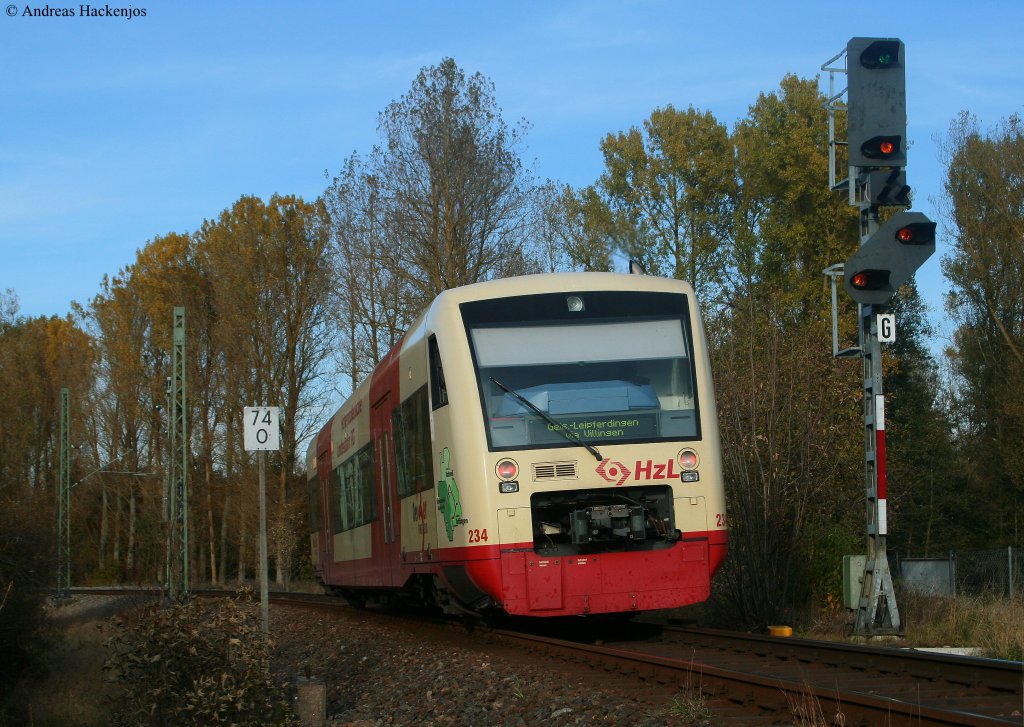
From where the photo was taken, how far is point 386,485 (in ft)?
47.5

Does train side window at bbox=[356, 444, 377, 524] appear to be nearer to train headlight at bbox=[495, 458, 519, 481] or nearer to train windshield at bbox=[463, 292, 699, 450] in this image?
train windshield at bbox=[463, 292, 699, 450]

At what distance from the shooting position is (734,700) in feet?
25.0

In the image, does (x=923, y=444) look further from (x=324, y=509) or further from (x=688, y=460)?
(x=688, y=460)

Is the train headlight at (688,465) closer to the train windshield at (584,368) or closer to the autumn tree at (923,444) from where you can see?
the train windshield at (584,368)

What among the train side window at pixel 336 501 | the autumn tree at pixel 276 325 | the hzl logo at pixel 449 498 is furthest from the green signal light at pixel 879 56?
the autumn tree at pixel 276 325

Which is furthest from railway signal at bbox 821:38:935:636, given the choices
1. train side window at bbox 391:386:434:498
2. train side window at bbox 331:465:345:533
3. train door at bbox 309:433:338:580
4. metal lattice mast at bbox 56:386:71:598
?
metal lattice mast at bbox 56:386:71:598

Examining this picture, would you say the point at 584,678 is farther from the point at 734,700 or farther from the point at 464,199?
the point at 464,199

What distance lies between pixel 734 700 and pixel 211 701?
348cm

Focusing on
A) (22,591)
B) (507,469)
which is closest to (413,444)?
(507,469)

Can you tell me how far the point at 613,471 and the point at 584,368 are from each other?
102cm

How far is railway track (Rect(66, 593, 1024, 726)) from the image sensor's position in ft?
22.0

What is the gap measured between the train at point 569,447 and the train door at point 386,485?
6.57ft

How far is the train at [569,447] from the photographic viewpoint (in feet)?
34.6

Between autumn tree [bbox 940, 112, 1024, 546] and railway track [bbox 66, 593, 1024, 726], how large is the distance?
89.4 feet
